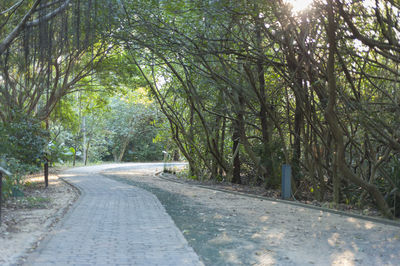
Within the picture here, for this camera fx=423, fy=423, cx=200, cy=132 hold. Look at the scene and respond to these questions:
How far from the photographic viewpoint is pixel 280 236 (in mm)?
6914

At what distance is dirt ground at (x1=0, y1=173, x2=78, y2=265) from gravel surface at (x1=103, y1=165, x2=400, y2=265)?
7.65ft

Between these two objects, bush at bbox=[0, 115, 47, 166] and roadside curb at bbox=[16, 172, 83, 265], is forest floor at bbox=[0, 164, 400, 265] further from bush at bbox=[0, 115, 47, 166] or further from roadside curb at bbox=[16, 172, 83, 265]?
bush at bbox=[0, 115, 47, 166]

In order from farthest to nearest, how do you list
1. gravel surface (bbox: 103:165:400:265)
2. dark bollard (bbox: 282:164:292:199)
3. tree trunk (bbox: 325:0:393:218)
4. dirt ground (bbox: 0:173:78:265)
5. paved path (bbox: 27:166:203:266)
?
dark bollard (bbox: 282:164:292:199) < tree trunk (bbox: 325:0:393:218) < dirt ground (bbox: 0:173:78:265) < gravel surface (bbox: 103:165:400:265) < paved path (bbox: 27:166:203:266)

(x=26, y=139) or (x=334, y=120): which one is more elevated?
(x=334, y=120)

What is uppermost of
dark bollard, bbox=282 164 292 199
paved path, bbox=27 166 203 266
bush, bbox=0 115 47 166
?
bush, bbox=0 115 47 166

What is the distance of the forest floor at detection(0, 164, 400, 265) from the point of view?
5.58m

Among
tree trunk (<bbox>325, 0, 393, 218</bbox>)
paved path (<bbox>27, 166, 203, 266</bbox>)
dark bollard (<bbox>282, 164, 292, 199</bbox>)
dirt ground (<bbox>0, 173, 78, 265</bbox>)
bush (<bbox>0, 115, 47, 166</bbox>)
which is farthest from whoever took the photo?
dark bollard (<bbox>282, 164, 292, 199</bbox>)

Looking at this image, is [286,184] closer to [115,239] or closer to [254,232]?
[254,232]

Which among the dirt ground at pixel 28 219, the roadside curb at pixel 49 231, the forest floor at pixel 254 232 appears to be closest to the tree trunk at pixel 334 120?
the forest floor at pixel 254 232

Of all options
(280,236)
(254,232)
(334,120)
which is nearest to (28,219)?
(254,232)

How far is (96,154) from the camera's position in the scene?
138 feet

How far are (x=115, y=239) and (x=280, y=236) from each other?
2644 millimetres

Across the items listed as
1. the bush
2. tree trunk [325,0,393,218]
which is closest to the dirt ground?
the bush

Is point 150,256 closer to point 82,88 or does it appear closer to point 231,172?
point 231,172
